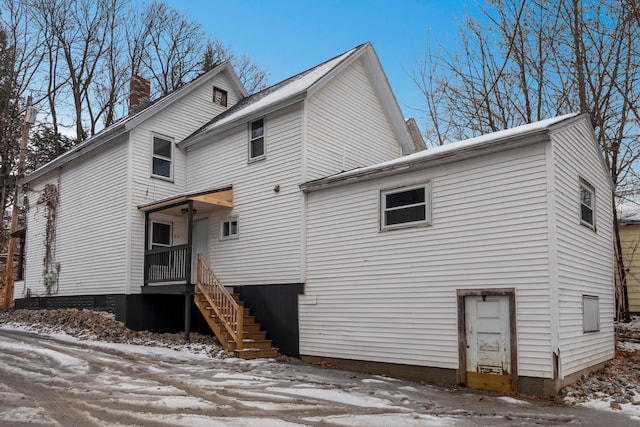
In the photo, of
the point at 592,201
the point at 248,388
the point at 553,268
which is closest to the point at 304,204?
the point at 248,388

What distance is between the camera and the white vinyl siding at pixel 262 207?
41.5 feet

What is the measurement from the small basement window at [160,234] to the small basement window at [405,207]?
750cm

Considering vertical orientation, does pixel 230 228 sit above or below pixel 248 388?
above

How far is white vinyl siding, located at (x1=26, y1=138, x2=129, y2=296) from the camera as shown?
49.6 ft

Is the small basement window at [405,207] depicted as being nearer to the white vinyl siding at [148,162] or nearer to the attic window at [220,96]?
the white vinyl siding at [148,162]

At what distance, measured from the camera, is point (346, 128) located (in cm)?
1450

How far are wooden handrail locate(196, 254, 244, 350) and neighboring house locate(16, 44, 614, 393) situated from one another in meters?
0.04

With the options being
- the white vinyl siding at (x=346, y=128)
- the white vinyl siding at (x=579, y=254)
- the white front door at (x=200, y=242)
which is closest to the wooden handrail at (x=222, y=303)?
the white front door at (x=200, y=242)

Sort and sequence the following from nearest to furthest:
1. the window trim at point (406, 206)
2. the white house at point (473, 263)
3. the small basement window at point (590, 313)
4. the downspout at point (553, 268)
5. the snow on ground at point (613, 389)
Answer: the snow on ground at point (613, 389), the downspout at point (553, 268), the white house at point (473, 263), the small basement window at point (590, 313), the window trim at point (406, 206)

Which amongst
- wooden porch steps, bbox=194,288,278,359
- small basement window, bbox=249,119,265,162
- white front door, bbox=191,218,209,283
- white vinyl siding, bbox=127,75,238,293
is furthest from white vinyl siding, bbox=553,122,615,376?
white vinyl siding, bbox=127,75,238,293

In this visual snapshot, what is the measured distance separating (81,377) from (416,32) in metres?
16.6

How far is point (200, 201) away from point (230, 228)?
1257mm

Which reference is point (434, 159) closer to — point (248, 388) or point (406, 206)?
point (406, 206)

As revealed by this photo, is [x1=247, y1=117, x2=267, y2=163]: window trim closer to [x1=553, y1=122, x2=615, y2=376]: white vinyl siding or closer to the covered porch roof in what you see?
the covered porch roof
